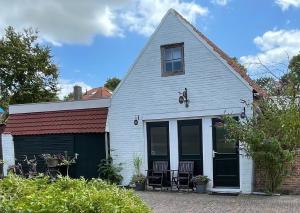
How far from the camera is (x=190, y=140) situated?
14.3m

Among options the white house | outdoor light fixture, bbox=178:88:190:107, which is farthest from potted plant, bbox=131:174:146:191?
outdoor light fixture, bbox=178:88:190:107

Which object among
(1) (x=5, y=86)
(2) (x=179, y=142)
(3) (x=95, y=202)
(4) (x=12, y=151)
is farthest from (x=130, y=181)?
(1) (x=5, y=86)

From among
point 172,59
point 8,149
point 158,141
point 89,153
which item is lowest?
point 89,153

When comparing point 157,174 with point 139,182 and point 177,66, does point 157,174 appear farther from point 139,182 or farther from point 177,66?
point 177,66

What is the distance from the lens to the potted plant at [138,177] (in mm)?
14648

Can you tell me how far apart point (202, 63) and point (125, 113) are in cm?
321

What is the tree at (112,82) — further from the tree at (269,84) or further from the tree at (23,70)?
the tree at (269,84)

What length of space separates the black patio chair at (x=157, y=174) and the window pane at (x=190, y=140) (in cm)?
82

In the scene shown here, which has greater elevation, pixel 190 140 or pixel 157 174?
pixel 190 140

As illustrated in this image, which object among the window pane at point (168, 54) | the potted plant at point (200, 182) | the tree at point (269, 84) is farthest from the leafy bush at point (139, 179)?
the tree at point (269, 84)

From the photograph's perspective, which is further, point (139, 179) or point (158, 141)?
point (158, 141)

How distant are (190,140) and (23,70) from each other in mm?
17143

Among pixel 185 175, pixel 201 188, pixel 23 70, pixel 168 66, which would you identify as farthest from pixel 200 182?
pixel 23 70

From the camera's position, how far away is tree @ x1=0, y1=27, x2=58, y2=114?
28.3 metres
